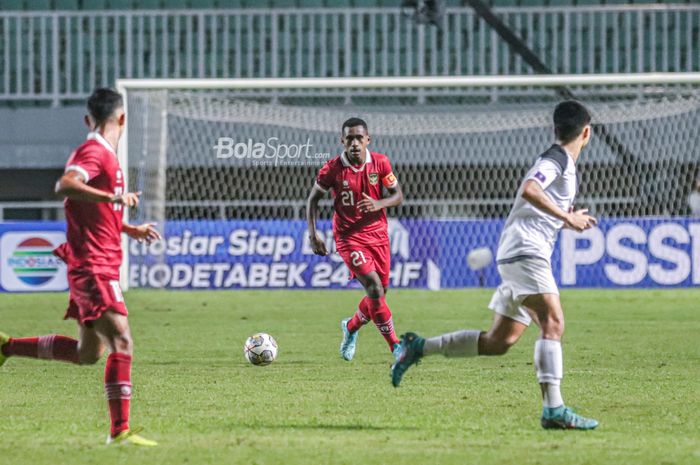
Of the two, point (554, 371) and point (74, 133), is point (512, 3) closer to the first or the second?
point (74, 133)

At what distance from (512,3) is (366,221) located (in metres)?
15.8

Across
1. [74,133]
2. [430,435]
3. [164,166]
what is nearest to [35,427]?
[430,435]

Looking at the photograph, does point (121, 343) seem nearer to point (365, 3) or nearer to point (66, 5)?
point (365, 3)

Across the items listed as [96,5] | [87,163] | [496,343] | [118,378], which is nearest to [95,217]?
[87,163]

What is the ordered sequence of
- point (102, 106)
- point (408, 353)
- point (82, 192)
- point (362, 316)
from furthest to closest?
point (362, 316) → point (408, 353) → point (102, 106) → point (82, 192)

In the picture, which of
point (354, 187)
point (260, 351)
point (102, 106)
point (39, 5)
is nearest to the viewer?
point (102, 106)

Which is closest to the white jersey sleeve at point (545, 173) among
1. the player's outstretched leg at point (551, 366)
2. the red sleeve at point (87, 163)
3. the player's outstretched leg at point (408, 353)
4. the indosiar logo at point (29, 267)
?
the player's outstretched leg at point (551, 366)

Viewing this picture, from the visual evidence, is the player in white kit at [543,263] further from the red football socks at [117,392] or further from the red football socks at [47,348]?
the red football socks at [47,348]

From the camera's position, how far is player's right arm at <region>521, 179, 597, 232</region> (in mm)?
6949

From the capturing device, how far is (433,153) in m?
22.0

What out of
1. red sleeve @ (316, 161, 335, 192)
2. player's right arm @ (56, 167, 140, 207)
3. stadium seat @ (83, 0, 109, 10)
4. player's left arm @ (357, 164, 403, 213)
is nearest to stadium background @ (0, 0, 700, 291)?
stadium seat @ (83, 0, 109, 10)

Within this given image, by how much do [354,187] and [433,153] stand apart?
10661 mm

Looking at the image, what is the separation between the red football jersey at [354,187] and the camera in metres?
11.4

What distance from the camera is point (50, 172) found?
2498 cm
